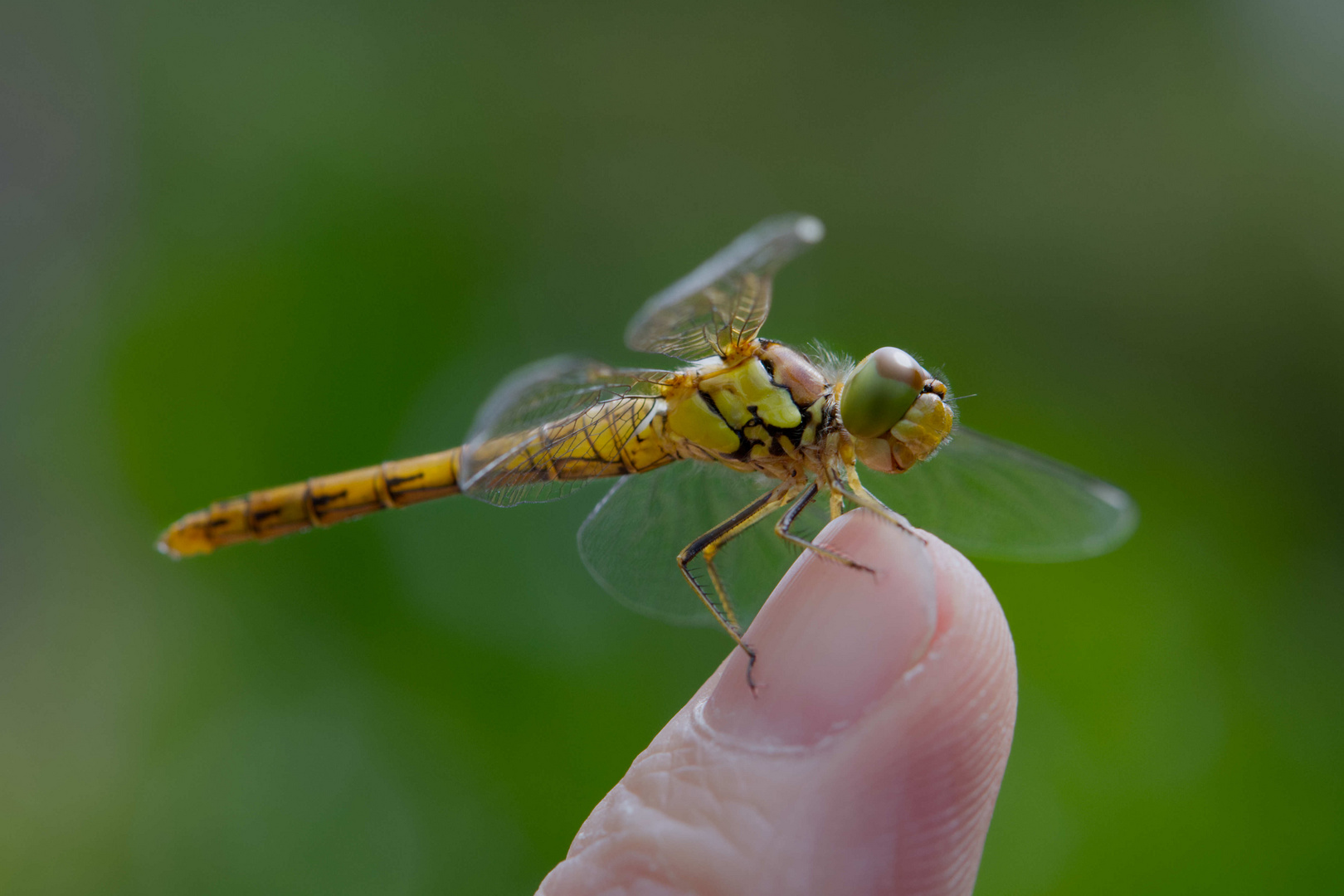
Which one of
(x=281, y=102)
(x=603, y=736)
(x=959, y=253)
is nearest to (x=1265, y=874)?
(x=603, y=736)

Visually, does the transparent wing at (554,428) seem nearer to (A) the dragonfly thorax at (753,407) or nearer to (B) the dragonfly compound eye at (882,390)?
(A) the dragonfly thorax at (753,407)

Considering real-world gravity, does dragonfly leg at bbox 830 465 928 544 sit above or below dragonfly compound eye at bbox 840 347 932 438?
below

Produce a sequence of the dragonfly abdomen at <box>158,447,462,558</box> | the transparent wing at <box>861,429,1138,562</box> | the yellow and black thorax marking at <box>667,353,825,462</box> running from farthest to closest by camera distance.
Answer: the dragonfly abdomen at <box>158,447,462,558</box> < the transparent wing at <box>861,429,1138,562</box> < the yellow and black thorax marking at <box>667,353,825,462</box>

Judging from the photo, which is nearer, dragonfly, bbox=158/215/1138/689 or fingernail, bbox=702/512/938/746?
fingernail, bbox=702/512/938/746

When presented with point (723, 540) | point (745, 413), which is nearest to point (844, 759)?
point (723, 540)

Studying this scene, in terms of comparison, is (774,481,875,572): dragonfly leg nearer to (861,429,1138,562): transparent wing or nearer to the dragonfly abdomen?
(861,429,1138,562): transparent wing

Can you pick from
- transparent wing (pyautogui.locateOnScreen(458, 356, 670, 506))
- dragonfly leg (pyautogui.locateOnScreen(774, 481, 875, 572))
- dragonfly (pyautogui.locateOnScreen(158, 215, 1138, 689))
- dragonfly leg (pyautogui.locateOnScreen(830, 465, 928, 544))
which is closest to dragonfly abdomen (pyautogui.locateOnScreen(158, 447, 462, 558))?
dragonfly (pyautogui.locateOnScreen(158, 215, 1138, 689))
